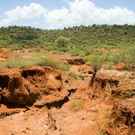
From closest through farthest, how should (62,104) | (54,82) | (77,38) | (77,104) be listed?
1. (77,104)
2. (62,104)
3. (54,82)
4. (77,38)

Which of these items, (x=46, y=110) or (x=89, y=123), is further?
(x=46, y=110)

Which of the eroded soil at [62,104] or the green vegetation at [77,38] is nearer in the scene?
the eroded soil at [62,104]

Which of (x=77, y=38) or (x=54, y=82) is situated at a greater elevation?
(x=54, y=82)

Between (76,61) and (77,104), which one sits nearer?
(77,104)

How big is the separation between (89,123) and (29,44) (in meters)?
48.8

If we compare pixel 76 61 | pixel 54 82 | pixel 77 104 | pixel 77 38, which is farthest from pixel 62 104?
pixel 77 38

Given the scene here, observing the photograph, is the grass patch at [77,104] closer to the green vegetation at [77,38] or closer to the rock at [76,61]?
the rock at [76,61]

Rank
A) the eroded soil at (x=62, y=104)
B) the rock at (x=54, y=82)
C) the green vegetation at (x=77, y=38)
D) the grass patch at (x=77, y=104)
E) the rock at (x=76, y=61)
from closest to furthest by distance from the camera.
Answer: the eroded soil at (x=62, y=104) → the grass patch at (x=77, y=104) → the rock at (x=54, y=82) → the rock at (x=76, y=61) → the green vegetation at (x=77, y=38)

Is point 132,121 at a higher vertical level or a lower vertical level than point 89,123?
higher

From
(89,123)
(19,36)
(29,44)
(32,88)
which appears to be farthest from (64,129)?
(19,36)

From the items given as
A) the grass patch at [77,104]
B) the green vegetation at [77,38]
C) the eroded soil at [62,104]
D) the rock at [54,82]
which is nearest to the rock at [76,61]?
the eroded soil at [62,104]

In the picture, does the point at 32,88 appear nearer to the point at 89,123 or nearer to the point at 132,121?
the point at 89,123

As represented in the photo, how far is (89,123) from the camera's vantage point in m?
11.7

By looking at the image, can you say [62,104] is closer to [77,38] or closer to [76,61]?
[76,61]
